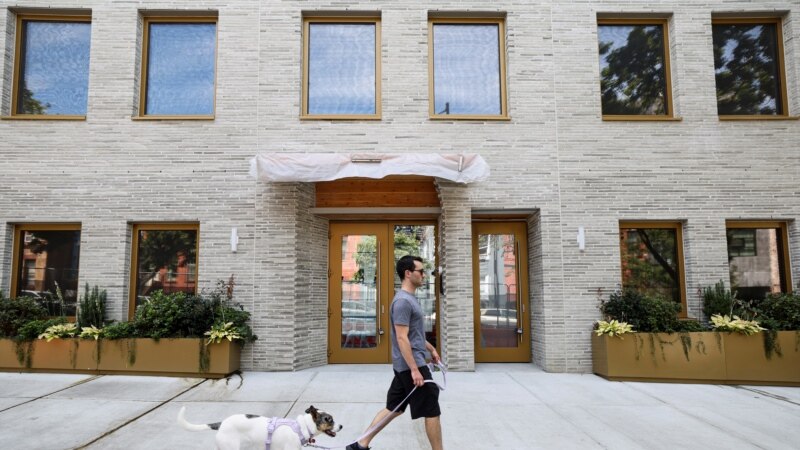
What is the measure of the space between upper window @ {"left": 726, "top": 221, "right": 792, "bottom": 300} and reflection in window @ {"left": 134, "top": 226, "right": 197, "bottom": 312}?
31.7 feet

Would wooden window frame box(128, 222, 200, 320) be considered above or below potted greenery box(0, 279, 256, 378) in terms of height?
above

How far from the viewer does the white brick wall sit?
346 inches

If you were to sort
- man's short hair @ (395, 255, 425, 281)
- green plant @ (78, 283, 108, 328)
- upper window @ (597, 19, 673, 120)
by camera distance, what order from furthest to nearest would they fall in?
upper window @ (597, 19, 673, 120) < green plant @ (78, 283, 108, 328) < man's short hair @ (395, 255, 425, 281)

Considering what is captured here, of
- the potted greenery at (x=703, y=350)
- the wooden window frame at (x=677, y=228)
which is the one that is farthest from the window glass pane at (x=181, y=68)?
the potted greenery at (x=703, y=350)

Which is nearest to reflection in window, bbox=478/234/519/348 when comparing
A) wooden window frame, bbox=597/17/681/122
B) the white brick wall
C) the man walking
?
the white brick wall

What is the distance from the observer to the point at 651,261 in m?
9.12

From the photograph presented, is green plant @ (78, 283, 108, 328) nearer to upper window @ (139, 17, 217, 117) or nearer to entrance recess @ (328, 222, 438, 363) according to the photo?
upper window @ (139, 17, 217, 117)

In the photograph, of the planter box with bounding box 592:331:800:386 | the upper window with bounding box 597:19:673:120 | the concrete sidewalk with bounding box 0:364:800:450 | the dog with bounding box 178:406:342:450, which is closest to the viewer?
the dog with bounding box 178:406:342:450

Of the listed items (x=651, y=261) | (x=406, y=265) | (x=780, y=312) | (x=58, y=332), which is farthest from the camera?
(x=651, y=261)

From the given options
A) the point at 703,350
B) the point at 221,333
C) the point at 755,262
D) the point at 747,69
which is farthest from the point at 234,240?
the point at 747,69

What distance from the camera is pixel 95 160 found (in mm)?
8969

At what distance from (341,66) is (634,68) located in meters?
5.55

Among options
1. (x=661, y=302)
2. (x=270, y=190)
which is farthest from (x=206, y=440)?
(x=661, y=302)

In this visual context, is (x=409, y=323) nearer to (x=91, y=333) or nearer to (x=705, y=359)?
(x=705, y=359)
